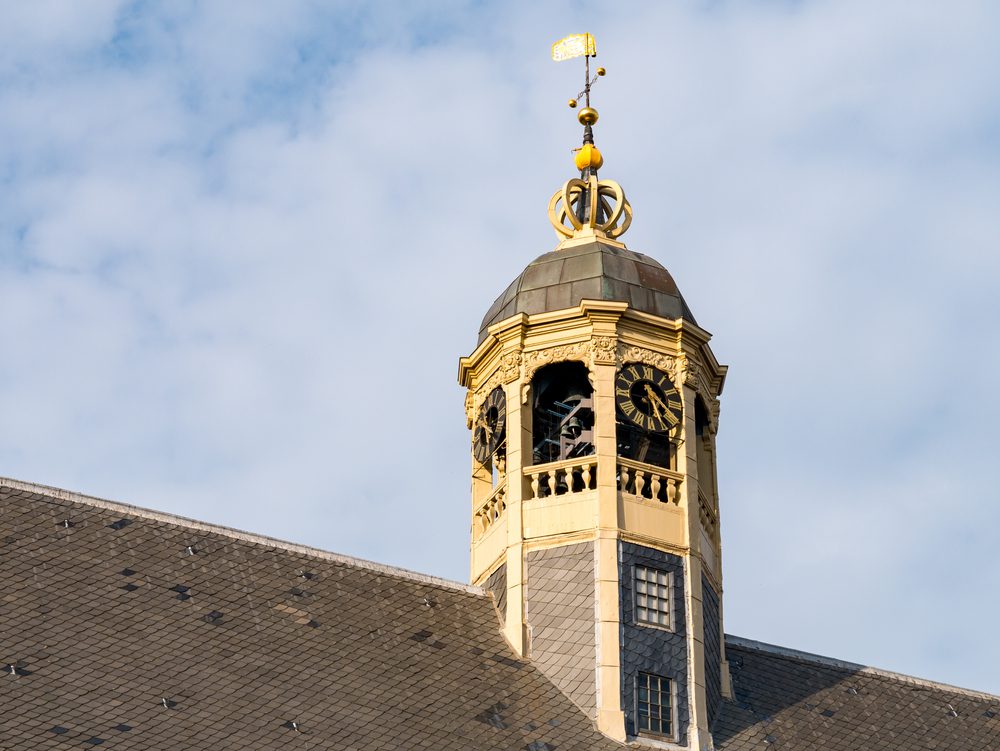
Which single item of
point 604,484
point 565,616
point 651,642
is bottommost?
point 651,642

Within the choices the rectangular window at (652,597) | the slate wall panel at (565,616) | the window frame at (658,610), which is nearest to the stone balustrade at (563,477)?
the slate wall panel at (565,616)

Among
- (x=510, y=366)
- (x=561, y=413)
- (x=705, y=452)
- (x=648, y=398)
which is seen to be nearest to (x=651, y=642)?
(x=648, y=398)

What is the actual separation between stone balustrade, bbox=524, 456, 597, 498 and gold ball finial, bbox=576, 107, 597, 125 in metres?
10.4

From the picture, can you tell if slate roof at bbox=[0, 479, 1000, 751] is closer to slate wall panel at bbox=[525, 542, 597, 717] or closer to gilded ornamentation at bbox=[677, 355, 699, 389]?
slate wall panel at bbox=[525, 542, 597, 717]

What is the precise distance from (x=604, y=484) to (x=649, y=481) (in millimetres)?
1599

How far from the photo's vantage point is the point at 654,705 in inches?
1946

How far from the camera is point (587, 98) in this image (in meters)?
59.1

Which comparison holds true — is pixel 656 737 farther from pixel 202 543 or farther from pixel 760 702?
pixel 202 543

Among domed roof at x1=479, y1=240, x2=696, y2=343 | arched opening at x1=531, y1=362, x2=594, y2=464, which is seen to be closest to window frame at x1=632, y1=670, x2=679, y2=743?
arched opening at x1=531, y1=362, x2=594, y2=464

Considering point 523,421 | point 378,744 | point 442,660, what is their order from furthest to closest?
point 523,421
point 442,660
point 378,744

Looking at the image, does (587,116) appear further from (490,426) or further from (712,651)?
(712,651)

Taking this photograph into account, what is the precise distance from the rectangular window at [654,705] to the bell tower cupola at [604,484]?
0.04 m

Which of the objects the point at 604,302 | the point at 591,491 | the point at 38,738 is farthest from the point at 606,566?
the point at 38,738

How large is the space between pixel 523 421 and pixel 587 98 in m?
10.1
